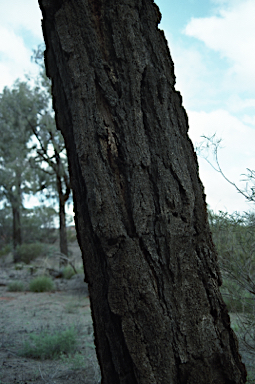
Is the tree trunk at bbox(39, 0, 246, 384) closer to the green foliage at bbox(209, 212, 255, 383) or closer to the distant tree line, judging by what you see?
the green foliage at bbox(209, 212, 255, 383)

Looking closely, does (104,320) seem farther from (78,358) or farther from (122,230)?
(78,358)

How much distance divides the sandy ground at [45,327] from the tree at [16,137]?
286 inches

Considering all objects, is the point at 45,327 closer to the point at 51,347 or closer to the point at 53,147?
the point at 51,347

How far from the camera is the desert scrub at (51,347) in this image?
14.4ft

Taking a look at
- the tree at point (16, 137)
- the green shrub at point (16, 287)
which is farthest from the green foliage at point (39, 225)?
the green shrub at point (16, 287)

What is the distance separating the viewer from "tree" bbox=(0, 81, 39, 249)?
59.3 ft

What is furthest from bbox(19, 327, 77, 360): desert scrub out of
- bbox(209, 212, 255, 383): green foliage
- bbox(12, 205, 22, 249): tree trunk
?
bbox(12, 205, 22, 249): tree trunk

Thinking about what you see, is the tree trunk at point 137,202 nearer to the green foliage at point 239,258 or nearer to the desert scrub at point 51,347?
the green foliage at point 239,258

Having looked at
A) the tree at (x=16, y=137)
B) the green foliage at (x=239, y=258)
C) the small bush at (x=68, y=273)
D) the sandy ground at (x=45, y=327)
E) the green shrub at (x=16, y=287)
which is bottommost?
the sandy ground at (x=45, y=327)

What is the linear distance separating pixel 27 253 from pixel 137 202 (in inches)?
749

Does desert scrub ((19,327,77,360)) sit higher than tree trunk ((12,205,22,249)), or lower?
lower

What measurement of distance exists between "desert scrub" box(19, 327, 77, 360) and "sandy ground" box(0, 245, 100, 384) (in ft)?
0.33

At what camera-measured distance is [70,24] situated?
6.24ft

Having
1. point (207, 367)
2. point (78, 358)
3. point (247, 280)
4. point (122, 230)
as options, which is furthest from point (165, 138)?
point (78, 358)
